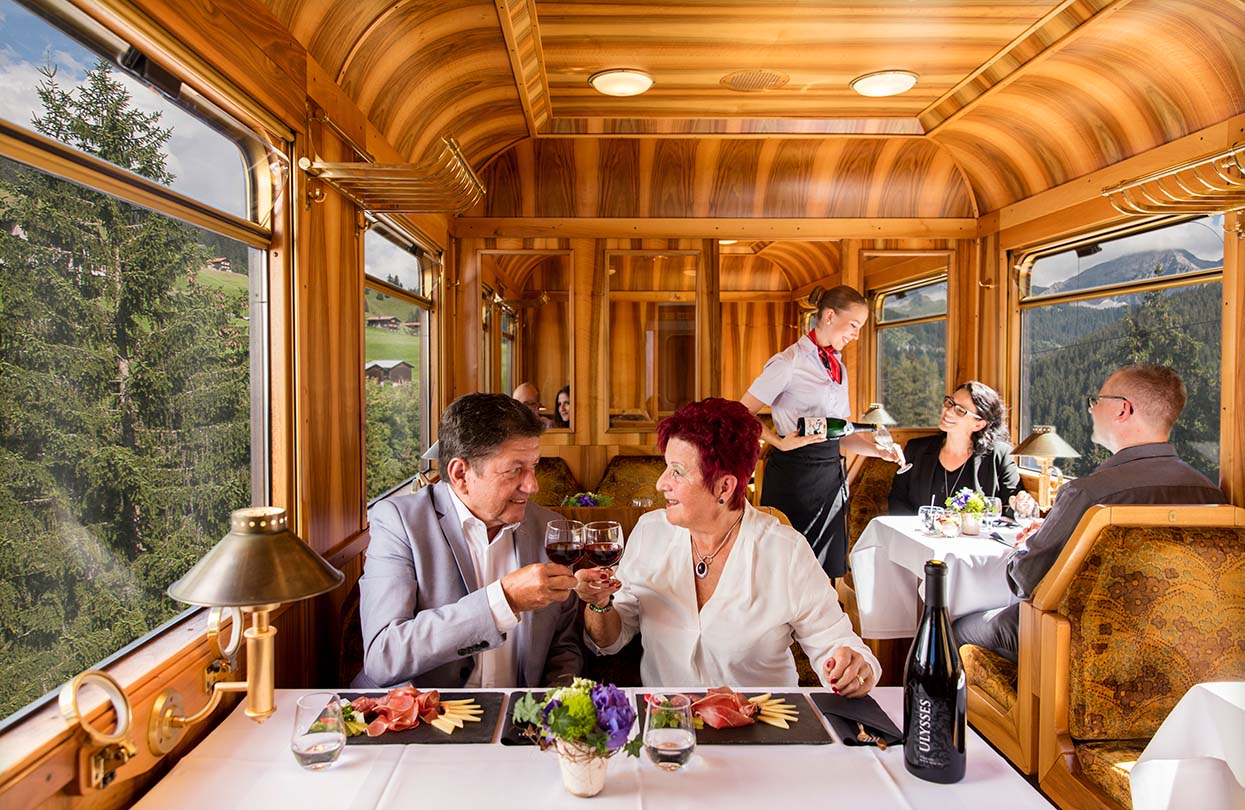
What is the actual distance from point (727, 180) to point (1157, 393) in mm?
2939

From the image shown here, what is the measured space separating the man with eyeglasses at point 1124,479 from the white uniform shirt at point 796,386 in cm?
144

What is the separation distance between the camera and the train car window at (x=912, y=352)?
5562 millimetres

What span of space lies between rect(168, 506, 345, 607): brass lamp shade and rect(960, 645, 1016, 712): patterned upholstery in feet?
7.81

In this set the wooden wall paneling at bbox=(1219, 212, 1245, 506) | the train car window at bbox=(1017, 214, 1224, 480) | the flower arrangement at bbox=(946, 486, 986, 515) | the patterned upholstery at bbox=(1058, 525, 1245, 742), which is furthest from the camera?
the flower arrangement at bbox=(946, 486, 986, 515)

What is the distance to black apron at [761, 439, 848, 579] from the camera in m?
4.45

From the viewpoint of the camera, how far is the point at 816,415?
4.41 metres

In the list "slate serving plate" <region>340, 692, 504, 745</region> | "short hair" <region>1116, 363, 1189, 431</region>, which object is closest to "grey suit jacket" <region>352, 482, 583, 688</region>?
"slate serving plate" <region>340, 692, 504, 745</region>

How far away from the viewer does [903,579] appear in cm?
407

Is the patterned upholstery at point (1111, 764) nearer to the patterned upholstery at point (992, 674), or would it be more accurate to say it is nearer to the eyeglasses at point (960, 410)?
the patterned upholstery at point (992, 674)

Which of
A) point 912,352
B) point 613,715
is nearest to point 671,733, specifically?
point 613,715

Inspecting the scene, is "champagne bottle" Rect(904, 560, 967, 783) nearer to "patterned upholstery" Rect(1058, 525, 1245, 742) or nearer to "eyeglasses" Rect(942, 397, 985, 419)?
"patterned upholstery" Rect(1058, 525, 1245, 742)

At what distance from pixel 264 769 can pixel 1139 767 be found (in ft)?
6.16

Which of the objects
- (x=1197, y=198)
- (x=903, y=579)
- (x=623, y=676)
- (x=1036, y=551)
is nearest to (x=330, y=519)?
(x=623, y=676)

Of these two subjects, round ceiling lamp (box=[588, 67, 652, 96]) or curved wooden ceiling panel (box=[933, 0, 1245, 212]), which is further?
round ceiling lamp (box=[588, 67, 652, 96])
